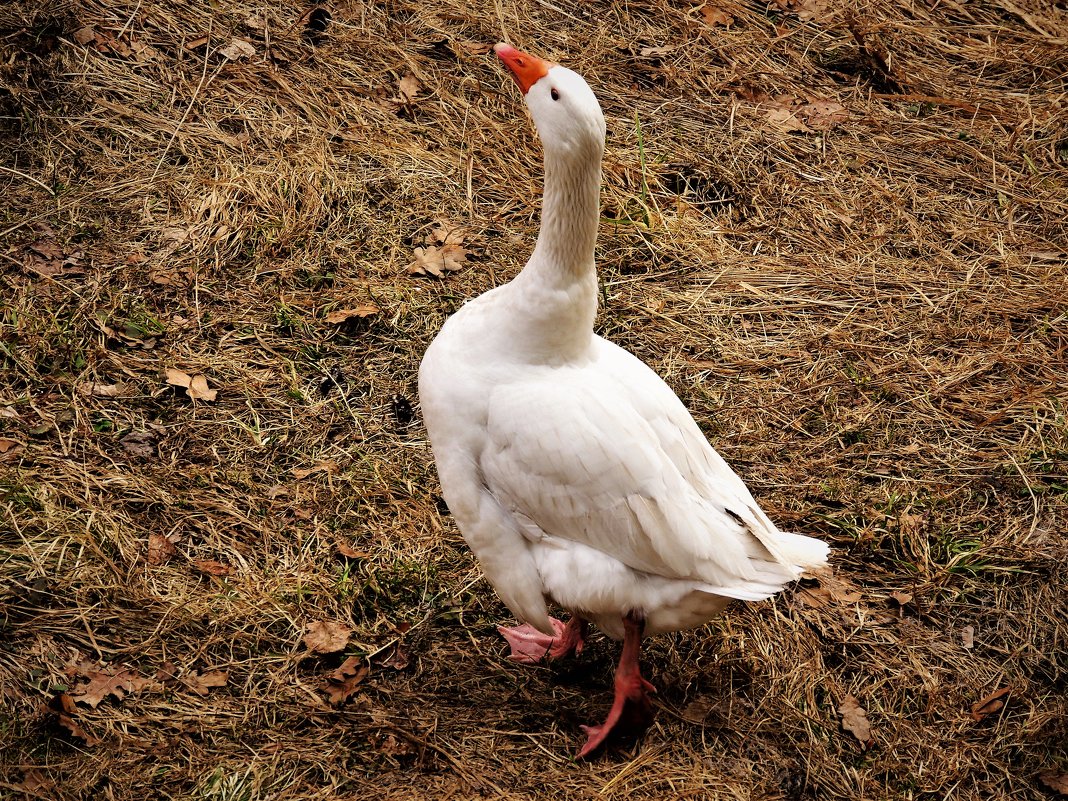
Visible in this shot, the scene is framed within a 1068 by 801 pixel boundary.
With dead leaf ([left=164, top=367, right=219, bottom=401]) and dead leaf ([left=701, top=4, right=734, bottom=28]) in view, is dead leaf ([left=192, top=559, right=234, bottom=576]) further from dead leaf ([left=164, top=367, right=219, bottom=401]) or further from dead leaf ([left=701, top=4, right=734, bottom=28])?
dead leaf ([left=701, top=4, right=734, bottom=28])

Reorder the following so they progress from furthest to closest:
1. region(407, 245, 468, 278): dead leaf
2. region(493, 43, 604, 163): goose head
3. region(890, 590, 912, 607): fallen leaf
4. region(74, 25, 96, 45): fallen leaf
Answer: region(74, 25, 96, 45): fallen leaf
region(407, 245, 468, 278): dead leaf
region(890, 590, 912, 607): fallen leaf
region(493, 43, 604, 163): goose head

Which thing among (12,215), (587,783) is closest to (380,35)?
(12,215)

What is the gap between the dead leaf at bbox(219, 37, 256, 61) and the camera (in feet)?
17.1

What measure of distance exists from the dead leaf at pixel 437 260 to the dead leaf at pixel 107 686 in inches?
89.3

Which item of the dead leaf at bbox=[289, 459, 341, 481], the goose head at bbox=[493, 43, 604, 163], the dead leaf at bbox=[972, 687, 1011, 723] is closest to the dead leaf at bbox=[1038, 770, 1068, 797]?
the dead leaf at bbox=[972, 687, 1011, 723]

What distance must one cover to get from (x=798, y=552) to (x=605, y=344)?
38.0 inches

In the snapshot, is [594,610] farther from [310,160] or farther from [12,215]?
[12,215]

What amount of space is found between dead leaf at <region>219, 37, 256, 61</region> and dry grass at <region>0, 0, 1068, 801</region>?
9cm

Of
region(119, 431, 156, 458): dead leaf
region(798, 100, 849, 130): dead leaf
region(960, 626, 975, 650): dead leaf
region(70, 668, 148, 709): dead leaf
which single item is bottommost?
region(70, 668, 148, 709): dead leaf

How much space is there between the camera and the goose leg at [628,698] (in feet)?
9.99

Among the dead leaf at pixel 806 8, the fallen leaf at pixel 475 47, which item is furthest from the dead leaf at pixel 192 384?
the dead leaf at pixel 806 8

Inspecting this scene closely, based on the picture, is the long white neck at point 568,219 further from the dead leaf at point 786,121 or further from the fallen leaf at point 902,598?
the dead leaf at point 786,121

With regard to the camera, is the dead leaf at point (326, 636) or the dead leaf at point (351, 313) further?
the dead leaf at point (351, 313)

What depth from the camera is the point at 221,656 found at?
3.30 m
